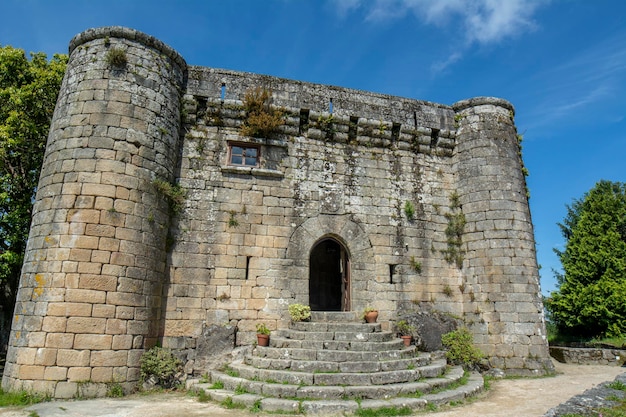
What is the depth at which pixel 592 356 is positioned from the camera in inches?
466

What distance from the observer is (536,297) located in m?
10.5

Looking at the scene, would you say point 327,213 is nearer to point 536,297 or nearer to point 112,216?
point 112,216

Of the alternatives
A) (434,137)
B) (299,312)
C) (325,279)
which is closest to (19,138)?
(299,312)

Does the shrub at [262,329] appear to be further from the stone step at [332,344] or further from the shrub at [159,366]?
the shrub at [159,366]

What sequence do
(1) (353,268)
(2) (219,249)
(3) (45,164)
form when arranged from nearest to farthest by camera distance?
(3) (45,164)
(2) (219,249)
(1) (353,268)

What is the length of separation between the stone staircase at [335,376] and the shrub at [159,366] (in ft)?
2.11

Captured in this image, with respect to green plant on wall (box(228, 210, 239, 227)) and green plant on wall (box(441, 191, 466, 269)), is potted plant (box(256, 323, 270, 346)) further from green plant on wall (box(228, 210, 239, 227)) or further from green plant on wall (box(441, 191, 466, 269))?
green plant on wall (box(441, 191, 466, 269))

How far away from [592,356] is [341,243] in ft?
26.5

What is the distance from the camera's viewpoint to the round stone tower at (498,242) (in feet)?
33.3

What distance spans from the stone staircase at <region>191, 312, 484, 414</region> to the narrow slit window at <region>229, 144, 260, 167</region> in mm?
4230

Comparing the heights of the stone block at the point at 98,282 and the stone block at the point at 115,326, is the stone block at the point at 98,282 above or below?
above

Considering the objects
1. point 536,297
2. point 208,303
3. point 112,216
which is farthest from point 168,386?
point 536,297

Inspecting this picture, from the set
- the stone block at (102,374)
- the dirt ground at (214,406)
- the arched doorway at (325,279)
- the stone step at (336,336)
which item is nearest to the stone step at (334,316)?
the stone step at (336,336)

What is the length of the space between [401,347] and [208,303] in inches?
173
